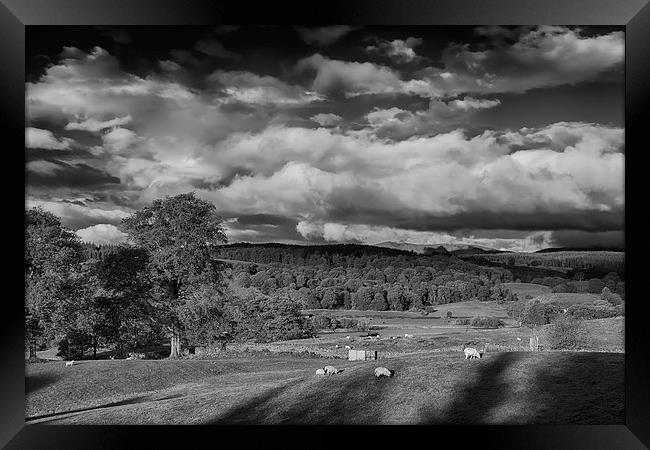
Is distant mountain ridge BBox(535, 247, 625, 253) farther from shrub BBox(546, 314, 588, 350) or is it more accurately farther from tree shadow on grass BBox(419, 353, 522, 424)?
tree shadow on grass BBox(419, 353, 522, 424)

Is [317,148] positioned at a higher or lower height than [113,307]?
higher

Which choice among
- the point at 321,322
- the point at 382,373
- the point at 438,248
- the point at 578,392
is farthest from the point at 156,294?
the point at 578,392

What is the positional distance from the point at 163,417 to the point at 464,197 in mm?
4028

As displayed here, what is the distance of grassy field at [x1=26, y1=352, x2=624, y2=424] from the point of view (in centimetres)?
559

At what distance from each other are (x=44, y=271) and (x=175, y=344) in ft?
5.57

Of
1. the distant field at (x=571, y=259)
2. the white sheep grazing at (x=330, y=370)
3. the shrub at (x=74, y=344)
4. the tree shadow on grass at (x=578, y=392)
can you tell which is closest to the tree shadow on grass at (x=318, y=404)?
the white sheep grazing at (x=330, y=370)

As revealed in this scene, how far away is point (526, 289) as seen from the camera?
22.2 feet

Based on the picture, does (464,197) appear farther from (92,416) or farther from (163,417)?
(92,416)

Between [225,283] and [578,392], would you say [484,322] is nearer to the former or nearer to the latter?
[578,392]

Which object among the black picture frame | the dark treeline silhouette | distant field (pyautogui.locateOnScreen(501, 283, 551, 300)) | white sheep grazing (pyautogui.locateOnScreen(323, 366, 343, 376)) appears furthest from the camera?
distant field (pyautogui.locateOnScreen(501, 283, 551, 300))

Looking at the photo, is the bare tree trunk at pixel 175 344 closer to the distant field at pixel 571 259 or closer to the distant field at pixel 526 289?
the distant field at pixel 571 259

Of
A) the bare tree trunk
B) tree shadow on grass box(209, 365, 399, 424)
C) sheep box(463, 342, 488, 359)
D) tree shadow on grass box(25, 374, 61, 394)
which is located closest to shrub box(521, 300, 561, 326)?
sheep box(463, 342, 488, 359)
